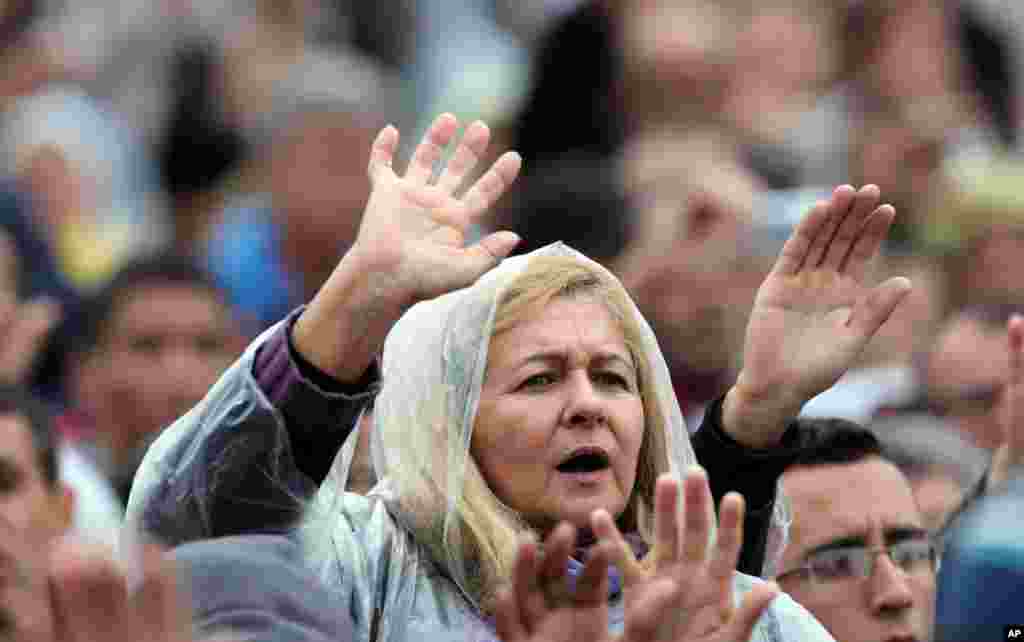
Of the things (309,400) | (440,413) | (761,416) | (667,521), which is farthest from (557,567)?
(761,416)

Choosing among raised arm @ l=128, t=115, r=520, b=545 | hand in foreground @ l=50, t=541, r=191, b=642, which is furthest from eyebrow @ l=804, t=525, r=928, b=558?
hand in foreground @ l=50, t=541, r=191, b=642

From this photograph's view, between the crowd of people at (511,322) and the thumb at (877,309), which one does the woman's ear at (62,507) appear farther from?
the thumb at (877,309)

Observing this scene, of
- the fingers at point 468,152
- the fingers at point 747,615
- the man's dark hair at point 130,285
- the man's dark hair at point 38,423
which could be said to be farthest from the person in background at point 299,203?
the fingers at point 747,615

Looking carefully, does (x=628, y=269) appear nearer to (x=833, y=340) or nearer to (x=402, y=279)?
(x=833, y=340)

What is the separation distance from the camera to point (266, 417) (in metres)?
4.34

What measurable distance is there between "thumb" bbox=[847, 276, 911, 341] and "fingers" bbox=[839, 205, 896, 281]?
5 centimetres

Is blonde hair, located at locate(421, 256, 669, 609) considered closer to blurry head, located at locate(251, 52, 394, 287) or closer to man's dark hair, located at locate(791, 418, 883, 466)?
man's dark hair, located at locate(791, 418, 883, 466)

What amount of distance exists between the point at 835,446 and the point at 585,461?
942mm

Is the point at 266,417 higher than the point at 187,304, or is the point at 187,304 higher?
the point at 266,417

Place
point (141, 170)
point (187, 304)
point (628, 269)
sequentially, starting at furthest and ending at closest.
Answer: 1. point (141, 170)
2. point (187, 304)
3. point (628, 269)

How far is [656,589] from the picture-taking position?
380cm

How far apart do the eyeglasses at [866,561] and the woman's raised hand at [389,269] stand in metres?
1.12

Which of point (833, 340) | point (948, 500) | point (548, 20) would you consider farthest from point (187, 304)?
point (548, 20)

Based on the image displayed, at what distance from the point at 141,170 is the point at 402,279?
480cm
